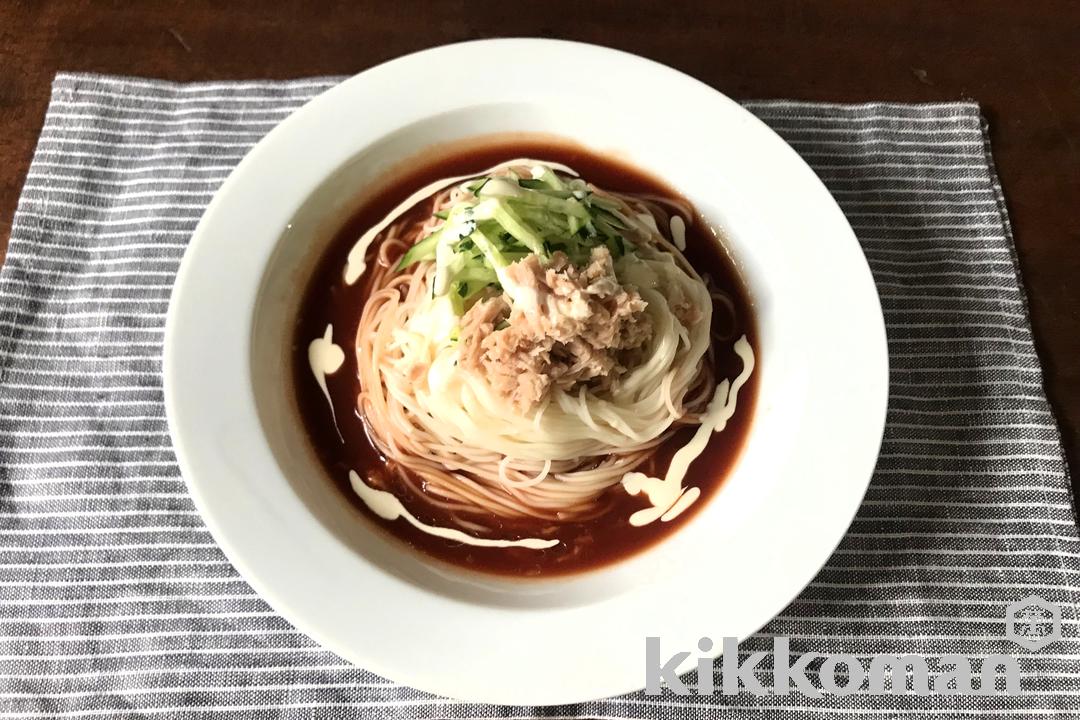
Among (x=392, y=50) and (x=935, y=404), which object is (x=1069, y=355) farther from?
(x=392, y=50)

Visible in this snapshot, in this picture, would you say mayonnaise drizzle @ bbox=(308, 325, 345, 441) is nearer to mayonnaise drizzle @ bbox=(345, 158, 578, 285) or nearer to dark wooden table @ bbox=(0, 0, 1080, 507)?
mayonnaise drizzle @ bbox=(345, 158, 578, 285)

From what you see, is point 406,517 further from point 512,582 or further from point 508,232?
point 508,232

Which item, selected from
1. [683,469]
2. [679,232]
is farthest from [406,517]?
[679,232]

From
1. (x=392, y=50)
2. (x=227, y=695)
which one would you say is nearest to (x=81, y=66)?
(x=392, y=50)

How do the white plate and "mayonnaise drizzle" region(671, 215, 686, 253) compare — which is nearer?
Answer: the white plate

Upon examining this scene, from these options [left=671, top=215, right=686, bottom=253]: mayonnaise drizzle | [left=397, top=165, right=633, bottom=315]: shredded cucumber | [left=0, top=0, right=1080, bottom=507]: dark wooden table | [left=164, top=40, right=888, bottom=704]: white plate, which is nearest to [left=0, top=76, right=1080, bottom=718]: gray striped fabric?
[left=0, top=0, right=1080, bottom=507]: dark wooden table

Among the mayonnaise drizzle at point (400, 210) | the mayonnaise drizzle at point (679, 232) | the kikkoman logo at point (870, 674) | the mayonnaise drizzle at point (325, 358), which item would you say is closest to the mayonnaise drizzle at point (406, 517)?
the mayonnaise drizzle at point (325, 358)

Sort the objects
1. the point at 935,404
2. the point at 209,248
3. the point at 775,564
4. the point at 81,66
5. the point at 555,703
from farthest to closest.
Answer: the point at 81,66 < the point at 935,404 < the point at 209,248 < the point at 775,564 < the point at 555,703
